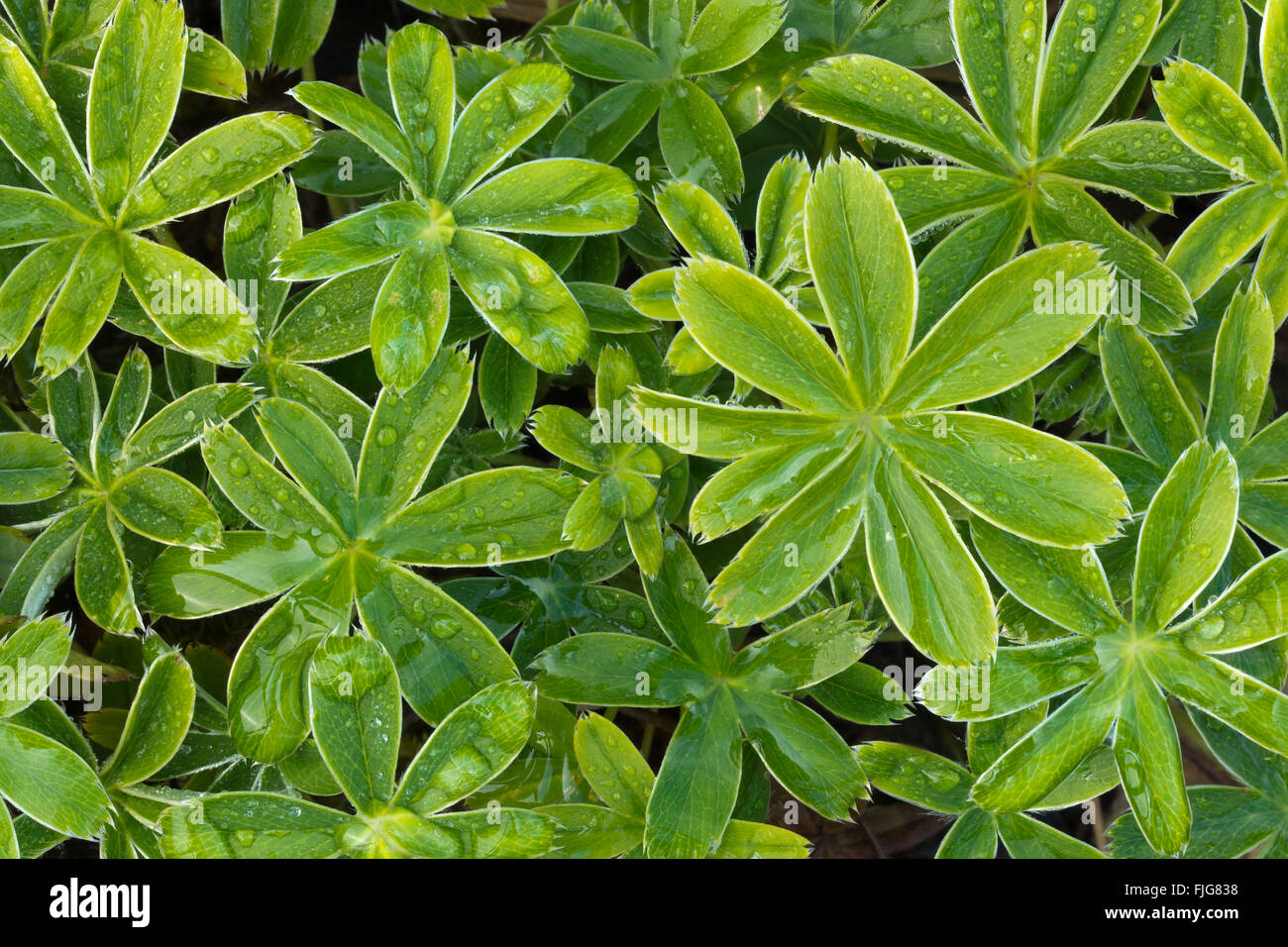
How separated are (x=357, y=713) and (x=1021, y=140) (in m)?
1.31

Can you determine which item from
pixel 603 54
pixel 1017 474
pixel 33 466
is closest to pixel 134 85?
pixel 33 466

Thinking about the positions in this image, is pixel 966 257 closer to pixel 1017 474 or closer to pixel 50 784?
pixel 1017 474

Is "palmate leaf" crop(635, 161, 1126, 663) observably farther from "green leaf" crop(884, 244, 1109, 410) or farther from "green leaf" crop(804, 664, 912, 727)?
"green leaf" crop(804, 664, 912, 727)

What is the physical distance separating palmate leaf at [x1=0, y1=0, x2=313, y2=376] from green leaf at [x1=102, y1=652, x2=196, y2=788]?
50 centimetres

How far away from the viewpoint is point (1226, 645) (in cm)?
127

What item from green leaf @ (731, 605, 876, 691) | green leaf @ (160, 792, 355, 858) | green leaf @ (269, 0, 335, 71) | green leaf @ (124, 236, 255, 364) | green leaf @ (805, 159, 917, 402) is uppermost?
green leaf @ (269, 0, 335, 71)

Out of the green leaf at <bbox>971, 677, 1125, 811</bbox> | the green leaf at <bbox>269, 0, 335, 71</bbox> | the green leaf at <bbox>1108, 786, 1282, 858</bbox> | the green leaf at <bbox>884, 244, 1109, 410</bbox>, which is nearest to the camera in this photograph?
the green leaf at <bbox>884, 244, 1109, 410</bbox>

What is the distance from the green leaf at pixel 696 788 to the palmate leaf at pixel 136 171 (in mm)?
825

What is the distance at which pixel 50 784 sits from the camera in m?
1.38

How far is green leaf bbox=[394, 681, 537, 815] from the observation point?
4.37 feet

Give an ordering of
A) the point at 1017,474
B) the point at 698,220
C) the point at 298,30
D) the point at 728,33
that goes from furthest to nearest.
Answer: the point at 298,30 → the point at 728,33 → the point at 698,220 → the point at 1017,474

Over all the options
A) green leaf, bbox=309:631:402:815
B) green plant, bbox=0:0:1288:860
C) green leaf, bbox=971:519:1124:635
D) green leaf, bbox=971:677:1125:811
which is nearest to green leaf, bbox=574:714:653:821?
green plant, bbox=0:0:1288:860
